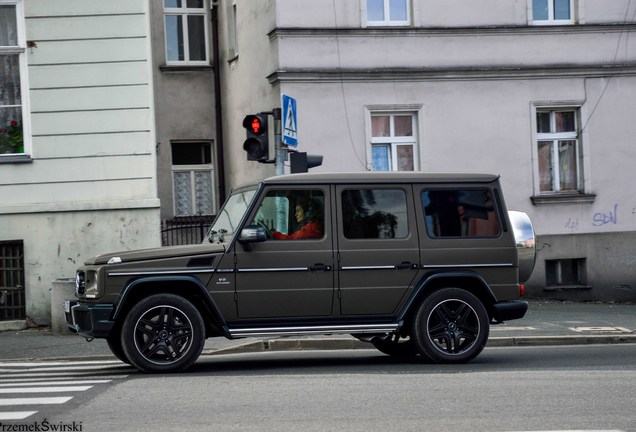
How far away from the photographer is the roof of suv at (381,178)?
1159cm

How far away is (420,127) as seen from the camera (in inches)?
861

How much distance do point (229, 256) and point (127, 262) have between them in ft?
3.28

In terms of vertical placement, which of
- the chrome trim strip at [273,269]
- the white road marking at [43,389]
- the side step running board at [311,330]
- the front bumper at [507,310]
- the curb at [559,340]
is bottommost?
the curb at [559,340]

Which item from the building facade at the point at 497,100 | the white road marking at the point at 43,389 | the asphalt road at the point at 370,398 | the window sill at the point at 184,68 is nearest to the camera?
the asphalt road at the point at 370,398

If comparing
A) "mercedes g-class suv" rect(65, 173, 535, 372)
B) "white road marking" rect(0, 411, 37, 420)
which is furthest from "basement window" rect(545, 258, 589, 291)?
"white road marking" rect(0, 411, 37, 420)

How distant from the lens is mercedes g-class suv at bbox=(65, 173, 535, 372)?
11055 millimetres

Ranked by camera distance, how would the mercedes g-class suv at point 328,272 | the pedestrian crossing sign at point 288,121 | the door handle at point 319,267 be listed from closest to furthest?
the mercedes g-class suv at point 328,272
the door handle at point 319,267
the pedestrian crossing sign at point 288,121

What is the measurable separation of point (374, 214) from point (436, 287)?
101 cm

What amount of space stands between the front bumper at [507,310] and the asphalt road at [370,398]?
0.51 meters

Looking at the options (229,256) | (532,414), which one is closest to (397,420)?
(532,414)

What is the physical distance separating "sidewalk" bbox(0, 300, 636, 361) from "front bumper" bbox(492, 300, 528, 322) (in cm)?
286

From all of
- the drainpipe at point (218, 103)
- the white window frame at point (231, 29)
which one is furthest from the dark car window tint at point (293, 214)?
the drainpipe at point (218, 103)

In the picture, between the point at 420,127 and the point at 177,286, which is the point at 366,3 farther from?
the point at 177,286

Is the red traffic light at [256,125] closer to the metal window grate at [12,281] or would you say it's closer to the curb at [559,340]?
the curb at [559,340]
